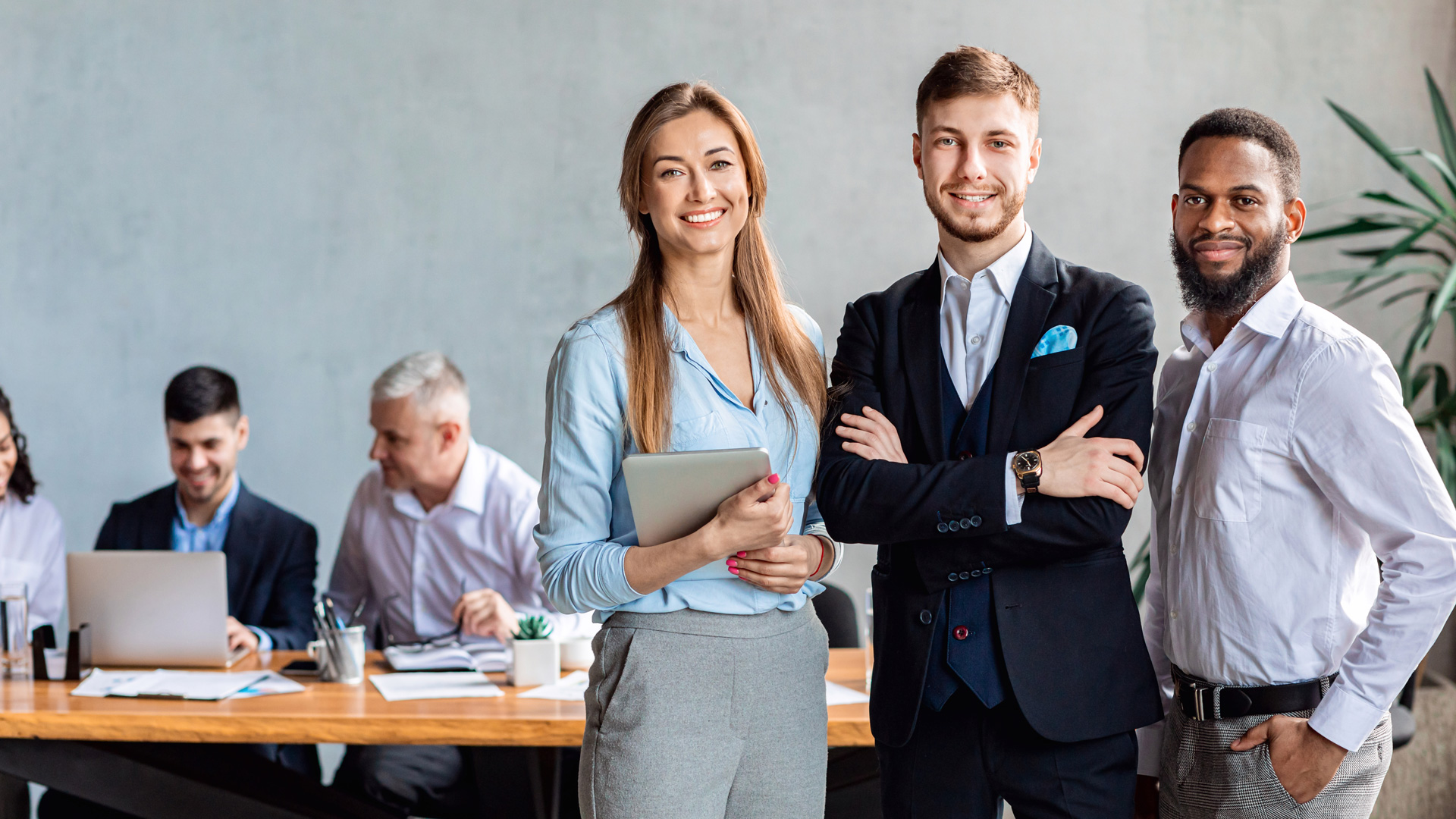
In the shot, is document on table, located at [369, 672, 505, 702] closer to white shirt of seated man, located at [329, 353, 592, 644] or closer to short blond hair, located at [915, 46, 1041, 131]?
white shirt of seated man, located at [329, 353, 592, 644]

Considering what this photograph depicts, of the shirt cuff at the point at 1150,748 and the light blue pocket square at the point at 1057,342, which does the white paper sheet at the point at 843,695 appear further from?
the light blue pocket square at the point at 1057,342

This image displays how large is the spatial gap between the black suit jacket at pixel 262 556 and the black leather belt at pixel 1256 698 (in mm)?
2770

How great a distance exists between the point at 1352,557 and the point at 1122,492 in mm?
395

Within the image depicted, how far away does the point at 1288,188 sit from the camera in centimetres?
179

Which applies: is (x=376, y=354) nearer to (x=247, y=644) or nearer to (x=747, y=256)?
(x=247, y=644)

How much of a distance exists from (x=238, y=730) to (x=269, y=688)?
0.86ft

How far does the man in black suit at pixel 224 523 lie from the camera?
3609 millimetres

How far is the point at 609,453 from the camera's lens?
1.78 m

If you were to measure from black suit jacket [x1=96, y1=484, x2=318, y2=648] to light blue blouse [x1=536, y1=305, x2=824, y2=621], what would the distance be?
215cm

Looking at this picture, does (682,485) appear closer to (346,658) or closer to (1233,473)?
(1233,473)

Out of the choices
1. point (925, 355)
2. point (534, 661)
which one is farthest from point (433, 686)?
point (925, 355)

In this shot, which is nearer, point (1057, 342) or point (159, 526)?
point (1057, 342)

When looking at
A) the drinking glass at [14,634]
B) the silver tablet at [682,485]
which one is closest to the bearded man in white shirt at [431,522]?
the drinking glass at [14,634]

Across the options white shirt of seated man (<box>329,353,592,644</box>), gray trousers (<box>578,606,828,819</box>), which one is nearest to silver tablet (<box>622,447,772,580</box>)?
gray trousers (<box>578,606,828,819</box>)
